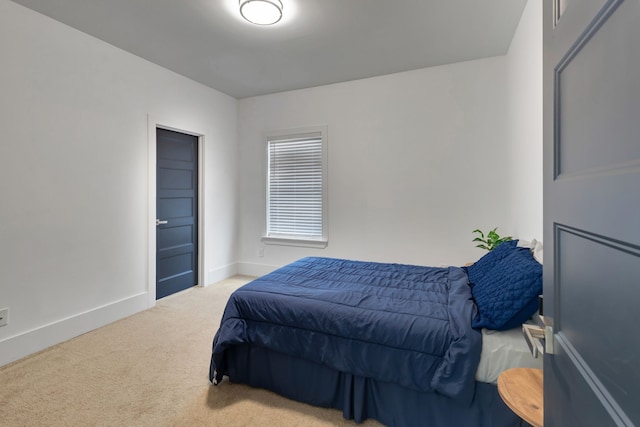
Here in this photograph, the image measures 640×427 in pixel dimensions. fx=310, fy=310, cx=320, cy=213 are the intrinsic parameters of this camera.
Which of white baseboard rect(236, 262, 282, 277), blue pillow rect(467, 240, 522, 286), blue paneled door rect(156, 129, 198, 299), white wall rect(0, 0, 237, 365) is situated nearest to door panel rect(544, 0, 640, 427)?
blue pillow rect(467, 240, 522, 286)

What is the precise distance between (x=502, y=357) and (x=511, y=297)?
291 millimetres

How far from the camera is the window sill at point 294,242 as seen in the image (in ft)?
14.0

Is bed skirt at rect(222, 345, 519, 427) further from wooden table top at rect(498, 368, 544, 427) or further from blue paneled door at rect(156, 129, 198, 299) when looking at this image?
blue paneled door at rect(156, 129, 198, 299)

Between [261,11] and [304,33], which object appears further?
[304,33]

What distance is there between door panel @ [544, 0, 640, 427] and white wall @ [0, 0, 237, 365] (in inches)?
Result: 134

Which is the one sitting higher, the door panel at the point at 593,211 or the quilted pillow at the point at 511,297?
the door panel at the point at 593,211

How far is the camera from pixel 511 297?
1.55 meters

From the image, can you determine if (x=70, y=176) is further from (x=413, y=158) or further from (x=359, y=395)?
(x=413, y=158)

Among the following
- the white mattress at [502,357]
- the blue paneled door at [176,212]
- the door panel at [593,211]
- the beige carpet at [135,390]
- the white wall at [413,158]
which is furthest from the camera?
the blue paneled door at [176,212]

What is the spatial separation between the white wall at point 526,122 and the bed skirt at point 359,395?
1.33 m

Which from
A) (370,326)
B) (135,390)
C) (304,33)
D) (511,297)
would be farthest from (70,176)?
(511,297)

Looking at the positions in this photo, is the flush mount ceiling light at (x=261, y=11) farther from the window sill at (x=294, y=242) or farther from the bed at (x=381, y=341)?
the window sill at (x=294, y=242)

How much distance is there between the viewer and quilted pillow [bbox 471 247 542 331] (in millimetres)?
1507

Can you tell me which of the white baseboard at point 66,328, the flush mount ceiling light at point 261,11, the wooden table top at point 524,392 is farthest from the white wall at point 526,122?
the white baseboard at point 66,328
